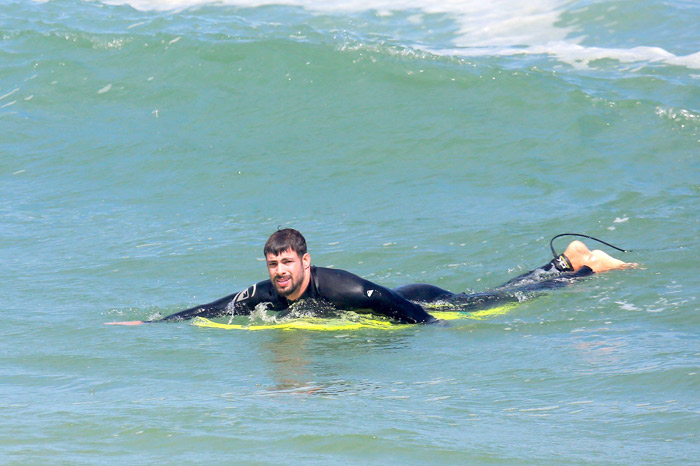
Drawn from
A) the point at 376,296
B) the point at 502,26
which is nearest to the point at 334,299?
the point at 376,296

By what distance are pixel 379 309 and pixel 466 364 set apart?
120 cm

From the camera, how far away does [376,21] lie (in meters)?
20.0

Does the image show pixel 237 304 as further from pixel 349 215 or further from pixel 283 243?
pixel 349 215

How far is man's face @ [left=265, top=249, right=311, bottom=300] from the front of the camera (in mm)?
7016

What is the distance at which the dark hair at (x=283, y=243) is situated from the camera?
22.9 ft

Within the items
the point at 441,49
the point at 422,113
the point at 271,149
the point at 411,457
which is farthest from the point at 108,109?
the point at 411,457

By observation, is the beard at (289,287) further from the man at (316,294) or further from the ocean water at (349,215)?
the ocean water at (349,215)

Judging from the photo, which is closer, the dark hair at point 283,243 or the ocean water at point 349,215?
the ocean water at point 349,215

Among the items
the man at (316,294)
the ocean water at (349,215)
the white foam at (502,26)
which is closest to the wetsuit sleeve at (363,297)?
the man at (316,294)

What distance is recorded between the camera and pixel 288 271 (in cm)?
704

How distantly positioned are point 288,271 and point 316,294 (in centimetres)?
34

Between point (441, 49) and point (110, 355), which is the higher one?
point (441, 49)

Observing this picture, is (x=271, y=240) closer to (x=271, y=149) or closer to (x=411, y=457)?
(x=411, y=457)

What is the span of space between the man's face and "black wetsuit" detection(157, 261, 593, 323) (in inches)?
4.5
